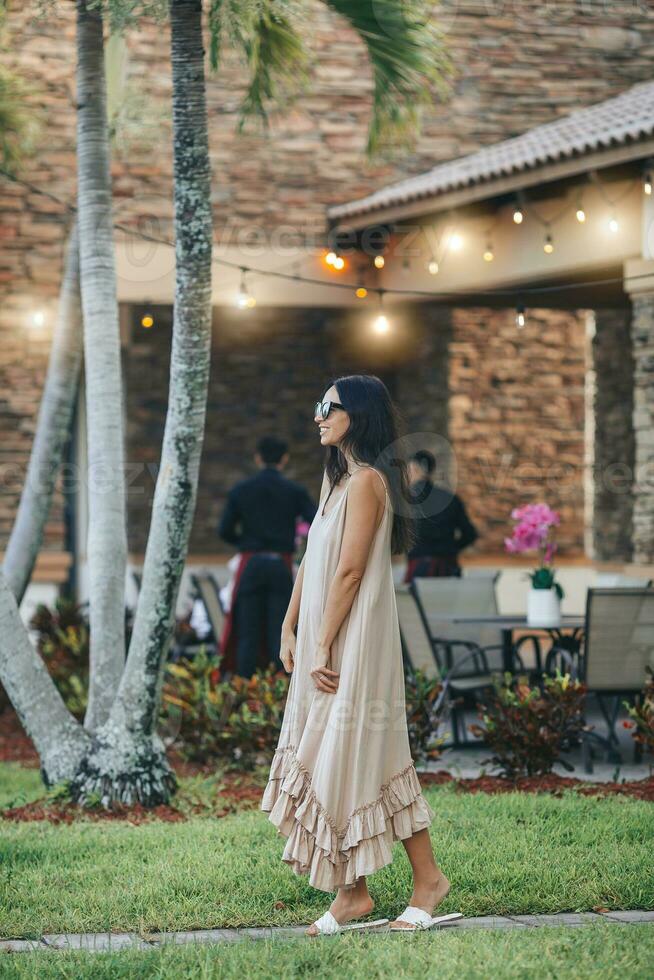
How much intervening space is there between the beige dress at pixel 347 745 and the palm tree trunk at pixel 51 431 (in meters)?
4.53

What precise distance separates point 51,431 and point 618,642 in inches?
142

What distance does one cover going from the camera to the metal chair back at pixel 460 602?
931 centimetres

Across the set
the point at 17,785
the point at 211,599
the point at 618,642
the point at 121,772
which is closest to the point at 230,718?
the point at 121,772

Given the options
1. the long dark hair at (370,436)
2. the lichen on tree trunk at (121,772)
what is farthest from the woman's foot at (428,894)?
the lichen on tree trunk at (121,772)

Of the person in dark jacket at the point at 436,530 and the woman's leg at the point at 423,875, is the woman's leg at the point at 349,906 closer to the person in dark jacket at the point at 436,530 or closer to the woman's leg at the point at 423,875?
the woman's leg at the point at 423,875

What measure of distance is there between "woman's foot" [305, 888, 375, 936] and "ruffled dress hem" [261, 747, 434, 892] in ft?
0.35

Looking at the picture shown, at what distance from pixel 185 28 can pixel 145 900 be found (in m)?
3.98

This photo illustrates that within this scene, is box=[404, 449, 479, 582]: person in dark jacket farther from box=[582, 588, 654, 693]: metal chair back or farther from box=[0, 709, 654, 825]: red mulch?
box=[0, 709, 654, 825]: red mulch

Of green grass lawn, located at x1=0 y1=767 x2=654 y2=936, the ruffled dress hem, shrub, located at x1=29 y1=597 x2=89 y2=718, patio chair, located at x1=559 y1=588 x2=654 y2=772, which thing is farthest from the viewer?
shrub, located at x1=29 y1=597 x2=89 y2=718

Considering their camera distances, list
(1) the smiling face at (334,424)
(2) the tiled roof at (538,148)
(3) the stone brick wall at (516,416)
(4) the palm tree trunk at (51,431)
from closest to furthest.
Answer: (1) the smiling face at (334,424), (4) the palm tree trunk at (51,431), (2) the tiled roof at (538,148), (3) the stone brick wall at (516,416)

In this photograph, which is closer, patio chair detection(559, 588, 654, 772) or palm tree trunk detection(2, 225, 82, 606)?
patio chair detection(559, 588, 654, 772)

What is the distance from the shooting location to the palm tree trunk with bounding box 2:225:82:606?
849 centimetres

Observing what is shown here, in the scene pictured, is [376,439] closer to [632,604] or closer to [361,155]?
[632,604]

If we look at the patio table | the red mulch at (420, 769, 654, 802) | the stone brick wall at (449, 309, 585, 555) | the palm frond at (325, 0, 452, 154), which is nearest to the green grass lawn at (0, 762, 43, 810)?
the red mulch at (420, 769, 654, 802)
